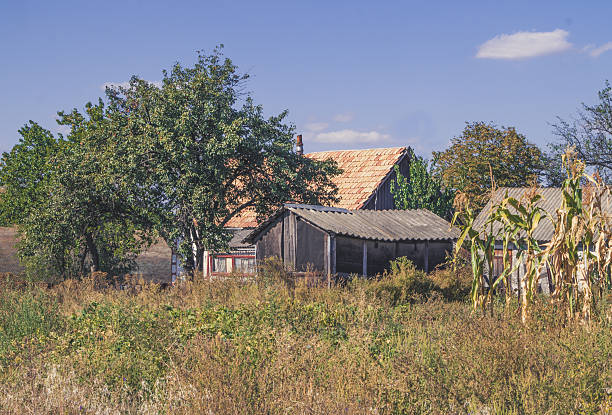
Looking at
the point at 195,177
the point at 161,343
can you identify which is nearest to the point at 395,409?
the point at 161,343

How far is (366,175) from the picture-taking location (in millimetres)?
30797

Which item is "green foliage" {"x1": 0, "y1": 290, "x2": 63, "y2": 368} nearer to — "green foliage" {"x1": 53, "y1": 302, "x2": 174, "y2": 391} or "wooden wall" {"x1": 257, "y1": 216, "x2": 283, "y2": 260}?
"green foliage" {"x1": 53, "y1": 302, "x2": 174, "y2": 391}

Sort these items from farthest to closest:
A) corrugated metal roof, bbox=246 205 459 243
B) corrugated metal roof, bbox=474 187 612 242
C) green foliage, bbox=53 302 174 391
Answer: corrugated metal roof, bbox=474 187 612 242 < corrugated metal roof, bbox=246 205 459 243 < green foliage, bbox=53 302 174 391

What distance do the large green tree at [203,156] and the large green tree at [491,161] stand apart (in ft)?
48.4

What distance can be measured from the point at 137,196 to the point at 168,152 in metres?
2.23

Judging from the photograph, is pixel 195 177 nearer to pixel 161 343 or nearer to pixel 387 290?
pixel 387 290

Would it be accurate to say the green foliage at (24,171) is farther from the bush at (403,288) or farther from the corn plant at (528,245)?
the corn plant at (528,245)

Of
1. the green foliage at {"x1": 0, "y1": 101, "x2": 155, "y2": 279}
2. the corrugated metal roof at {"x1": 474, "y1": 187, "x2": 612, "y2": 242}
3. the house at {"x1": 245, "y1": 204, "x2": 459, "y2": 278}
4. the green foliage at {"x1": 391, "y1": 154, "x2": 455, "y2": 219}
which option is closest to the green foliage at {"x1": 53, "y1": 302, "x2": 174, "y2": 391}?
the house at {"x1": 245, "y1": 204, "x2": 459, "y2": 278}

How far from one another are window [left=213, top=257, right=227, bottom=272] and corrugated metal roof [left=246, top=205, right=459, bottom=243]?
30.9ft

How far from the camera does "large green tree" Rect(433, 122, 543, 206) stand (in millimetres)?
36688

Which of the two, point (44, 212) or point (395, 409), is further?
point (44, 212)

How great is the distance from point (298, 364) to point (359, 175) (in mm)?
24976

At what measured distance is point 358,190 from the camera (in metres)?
29.8

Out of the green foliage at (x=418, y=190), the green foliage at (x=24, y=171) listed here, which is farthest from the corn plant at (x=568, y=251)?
the green foliage at (x=24, y=171)
